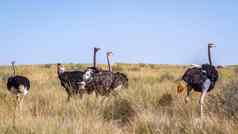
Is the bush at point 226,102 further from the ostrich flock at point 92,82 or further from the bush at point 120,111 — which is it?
the bush at point 120,111

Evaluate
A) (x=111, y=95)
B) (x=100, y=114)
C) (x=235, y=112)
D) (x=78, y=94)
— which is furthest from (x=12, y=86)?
(x=235, y=112)

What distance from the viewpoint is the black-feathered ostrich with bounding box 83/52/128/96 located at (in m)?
10.7

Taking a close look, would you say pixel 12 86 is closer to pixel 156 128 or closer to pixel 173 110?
pixel 173 110

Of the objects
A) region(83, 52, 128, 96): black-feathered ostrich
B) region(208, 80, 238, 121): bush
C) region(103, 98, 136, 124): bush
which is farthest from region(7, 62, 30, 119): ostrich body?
region(208, 80, 238, 121): bush

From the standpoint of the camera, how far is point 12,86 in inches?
412

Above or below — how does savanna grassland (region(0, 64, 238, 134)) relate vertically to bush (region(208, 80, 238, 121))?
below

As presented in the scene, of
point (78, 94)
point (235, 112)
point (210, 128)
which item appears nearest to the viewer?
point (210, 128)

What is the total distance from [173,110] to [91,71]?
2.95 metres

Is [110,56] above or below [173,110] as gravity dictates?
above

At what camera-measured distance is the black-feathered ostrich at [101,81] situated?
10.7 meters

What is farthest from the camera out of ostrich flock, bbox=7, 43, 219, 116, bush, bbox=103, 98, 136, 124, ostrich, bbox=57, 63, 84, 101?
ostrich, bbox=57, 63, 84, 101

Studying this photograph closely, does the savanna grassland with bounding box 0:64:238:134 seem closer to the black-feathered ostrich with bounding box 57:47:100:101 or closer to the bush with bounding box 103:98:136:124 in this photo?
the bush with bounding box 103:98:136:124

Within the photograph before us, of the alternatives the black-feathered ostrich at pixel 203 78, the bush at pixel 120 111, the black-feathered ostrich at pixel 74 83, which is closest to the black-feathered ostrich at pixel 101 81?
the black-feathered ostrich at pixel 74 83

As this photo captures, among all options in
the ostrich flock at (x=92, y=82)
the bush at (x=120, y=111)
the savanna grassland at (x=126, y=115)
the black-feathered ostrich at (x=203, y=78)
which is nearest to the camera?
the savanna grassland at (x=126, y=115)
